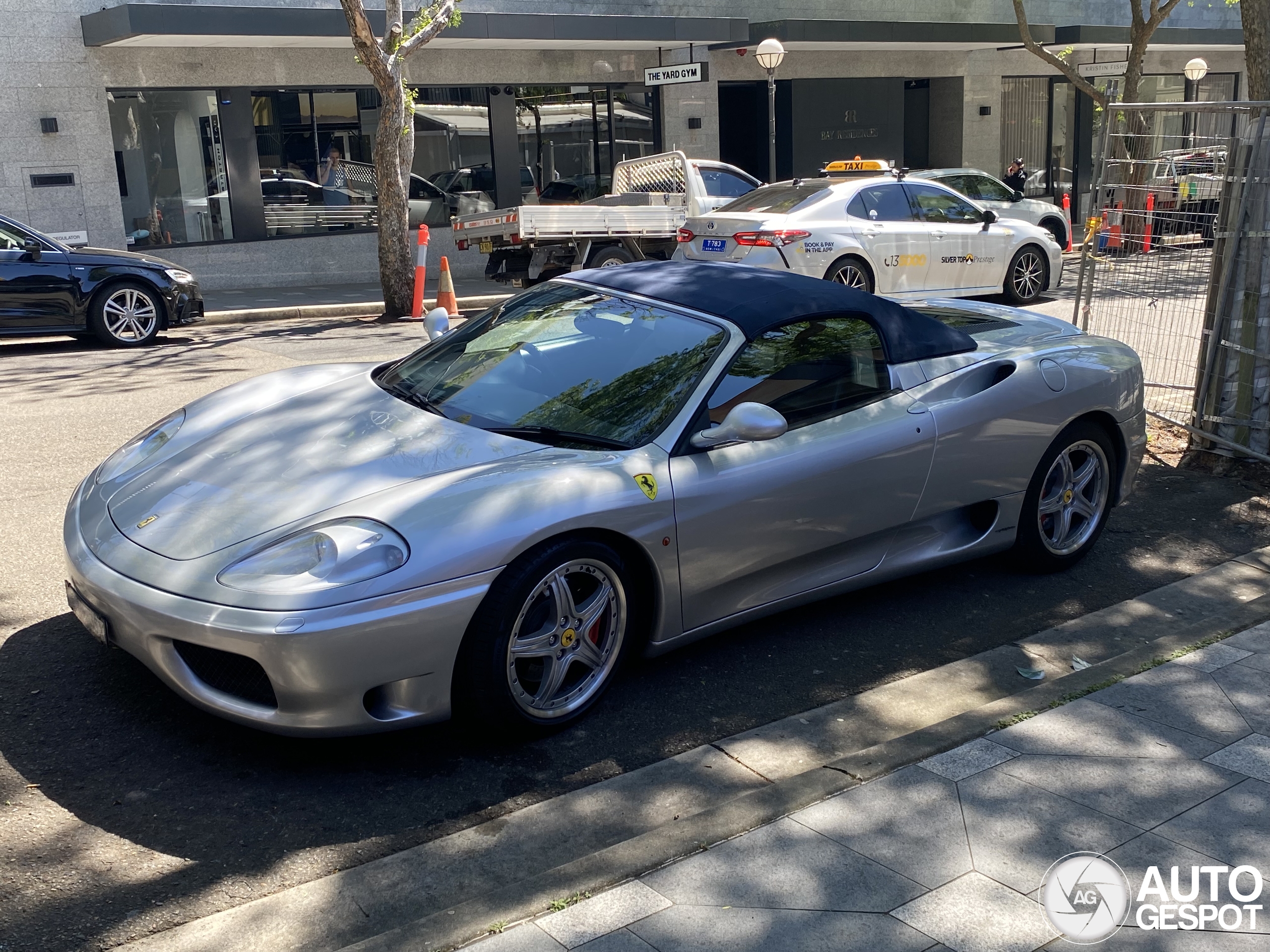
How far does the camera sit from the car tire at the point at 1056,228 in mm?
17969

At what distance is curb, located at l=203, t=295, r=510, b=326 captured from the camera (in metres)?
15.3

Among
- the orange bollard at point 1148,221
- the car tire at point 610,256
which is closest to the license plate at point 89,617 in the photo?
the orange bollard at point 1148,221

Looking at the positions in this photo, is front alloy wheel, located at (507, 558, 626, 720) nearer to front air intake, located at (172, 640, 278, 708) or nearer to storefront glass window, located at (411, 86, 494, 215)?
front air intake, located at (172, 640, 278, 708)

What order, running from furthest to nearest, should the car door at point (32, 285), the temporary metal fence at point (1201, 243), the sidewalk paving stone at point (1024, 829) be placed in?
1. the car door at point (32, 285)
2. the temporary metal fence at point (1201, 243)
3. the sidewalk paving stone at point (1024, 829)

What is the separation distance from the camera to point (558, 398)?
4.60 m

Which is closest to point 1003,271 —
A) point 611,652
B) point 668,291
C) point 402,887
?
point 668,291

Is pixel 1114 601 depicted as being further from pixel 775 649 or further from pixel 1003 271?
pixel 1003 271

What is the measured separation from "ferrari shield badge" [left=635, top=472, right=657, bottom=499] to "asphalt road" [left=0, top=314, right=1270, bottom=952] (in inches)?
30.5

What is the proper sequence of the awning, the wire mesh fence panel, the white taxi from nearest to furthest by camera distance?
1. the wire mesh fence panel
2. the white taxi
3. the awning

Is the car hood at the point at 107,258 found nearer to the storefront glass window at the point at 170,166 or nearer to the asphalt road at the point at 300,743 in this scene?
the asphalt road at the point at 300,743

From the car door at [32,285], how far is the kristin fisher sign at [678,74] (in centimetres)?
1081

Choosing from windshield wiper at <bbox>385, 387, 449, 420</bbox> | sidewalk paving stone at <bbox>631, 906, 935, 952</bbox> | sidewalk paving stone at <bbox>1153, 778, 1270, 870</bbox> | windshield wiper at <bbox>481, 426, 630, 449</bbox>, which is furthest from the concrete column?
sidewalk paving stone at <bbox>631, 906, 935, 952</bbox>

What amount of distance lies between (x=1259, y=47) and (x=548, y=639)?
6.60 metres

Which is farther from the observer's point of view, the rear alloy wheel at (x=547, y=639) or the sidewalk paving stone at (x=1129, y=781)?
the rear alloy wheel at (x=547, y=639)
